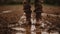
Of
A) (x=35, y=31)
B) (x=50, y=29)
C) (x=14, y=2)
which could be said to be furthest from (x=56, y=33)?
(x=14, y=2)

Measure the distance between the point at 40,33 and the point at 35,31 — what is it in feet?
0.23

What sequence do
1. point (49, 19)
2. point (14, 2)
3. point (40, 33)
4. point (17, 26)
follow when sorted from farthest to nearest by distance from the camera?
point (14, 2) < point (49, 19) < point (17, 26) < point (40, 33)

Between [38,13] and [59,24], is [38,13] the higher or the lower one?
the higher one

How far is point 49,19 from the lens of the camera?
2.01m

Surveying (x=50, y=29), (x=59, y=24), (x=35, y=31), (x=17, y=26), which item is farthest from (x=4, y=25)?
(x=59, y=24)

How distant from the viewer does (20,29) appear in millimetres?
1641

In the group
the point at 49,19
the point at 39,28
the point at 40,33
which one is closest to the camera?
the point at 40,33

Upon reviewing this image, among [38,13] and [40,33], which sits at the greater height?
[38,13]

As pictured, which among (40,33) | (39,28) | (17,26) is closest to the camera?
(40,33)

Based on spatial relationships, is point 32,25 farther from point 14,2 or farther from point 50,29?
point 14,2

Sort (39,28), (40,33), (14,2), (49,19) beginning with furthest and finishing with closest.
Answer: (14,2)
(49,19)
(39,28)
(40,33)

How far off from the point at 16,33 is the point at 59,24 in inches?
24.2

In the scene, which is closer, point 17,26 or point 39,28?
point 39,28

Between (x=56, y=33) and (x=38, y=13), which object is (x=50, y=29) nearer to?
(x=56, y=33)
